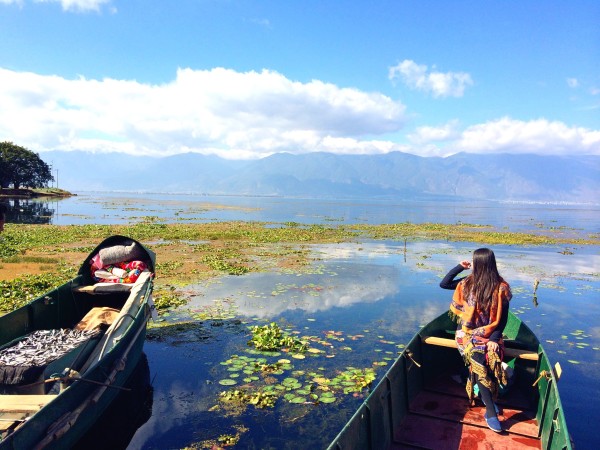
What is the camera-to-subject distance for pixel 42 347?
7.31 meters

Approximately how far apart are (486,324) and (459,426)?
1662 mm

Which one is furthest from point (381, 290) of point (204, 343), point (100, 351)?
point (100, 351)

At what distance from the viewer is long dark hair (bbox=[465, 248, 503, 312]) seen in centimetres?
621

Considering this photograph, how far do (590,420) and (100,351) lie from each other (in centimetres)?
970

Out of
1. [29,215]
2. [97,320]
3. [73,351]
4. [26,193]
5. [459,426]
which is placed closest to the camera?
[459,426]


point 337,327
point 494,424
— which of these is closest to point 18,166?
point 337,327

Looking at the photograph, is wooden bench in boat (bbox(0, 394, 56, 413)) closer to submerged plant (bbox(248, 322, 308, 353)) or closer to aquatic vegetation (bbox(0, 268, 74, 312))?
submerged plant (bbox(248, 322, 308, 353))

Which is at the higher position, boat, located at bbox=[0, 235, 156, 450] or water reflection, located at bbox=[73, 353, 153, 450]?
boat, located at bbox=[0, 235, 156, 450]

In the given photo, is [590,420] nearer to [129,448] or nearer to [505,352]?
[505,352]

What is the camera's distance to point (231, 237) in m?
35.7

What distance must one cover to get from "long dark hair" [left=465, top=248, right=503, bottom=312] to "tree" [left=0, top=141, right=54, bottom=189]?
335 ft

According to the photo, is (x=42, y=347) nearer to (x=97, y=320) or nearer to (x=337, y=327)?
(x=97, y=320)

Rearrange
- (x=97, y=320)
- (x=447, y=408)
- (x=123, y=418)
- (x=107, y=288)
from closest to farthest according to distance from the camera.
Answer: (x=447, y=408)
(x=123, y=418)
(x=97, y=320)
(x=107, y=288)

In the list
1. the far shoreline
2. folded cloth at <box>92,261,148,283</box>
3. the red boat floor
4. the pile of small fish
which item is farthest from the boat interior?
the far shoreline
